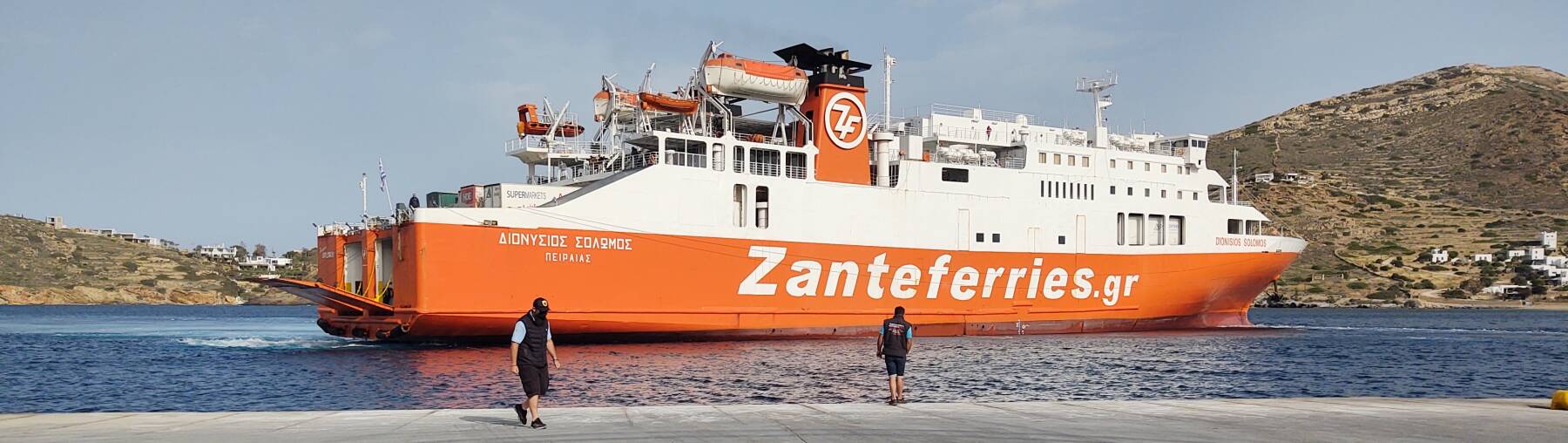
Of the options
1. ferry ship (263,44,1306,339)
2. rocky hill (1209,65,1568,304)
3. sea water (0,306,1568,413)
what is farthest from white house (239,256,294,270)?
ferry ship (263,44,1306,339)

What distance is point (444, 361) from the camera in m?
27.5

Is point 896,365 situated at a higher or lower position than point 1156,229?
lower

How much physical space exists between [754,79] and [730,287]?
19.8 ft

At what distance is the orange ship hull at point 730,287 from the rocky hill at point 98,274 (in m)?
96.2

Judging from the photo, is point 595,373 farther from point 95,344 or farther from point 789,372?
point 95,344

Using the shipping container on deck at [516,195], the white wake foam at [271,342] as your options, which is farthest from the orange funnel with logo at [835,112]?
the white wake foam at [271,342]

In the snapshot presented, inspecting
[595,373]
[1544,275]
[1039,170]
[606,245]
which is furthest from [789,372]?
[1544,275]

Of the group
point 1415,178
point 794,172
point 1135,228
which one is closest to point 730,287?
point 794,172

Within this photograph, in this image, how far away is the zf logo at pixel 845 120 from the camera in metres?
36.7

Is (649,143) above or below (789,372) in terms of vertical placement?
above

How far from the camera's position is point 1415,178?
124 m

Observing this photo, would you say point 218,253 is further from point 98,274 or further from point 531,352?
point 531,352

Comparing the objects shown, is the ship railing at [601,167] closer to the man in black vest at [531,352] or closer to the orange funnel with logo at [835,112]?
the orange funnel with logo at [835,112]

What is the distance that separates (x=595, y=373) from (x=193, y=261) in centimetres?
13140
